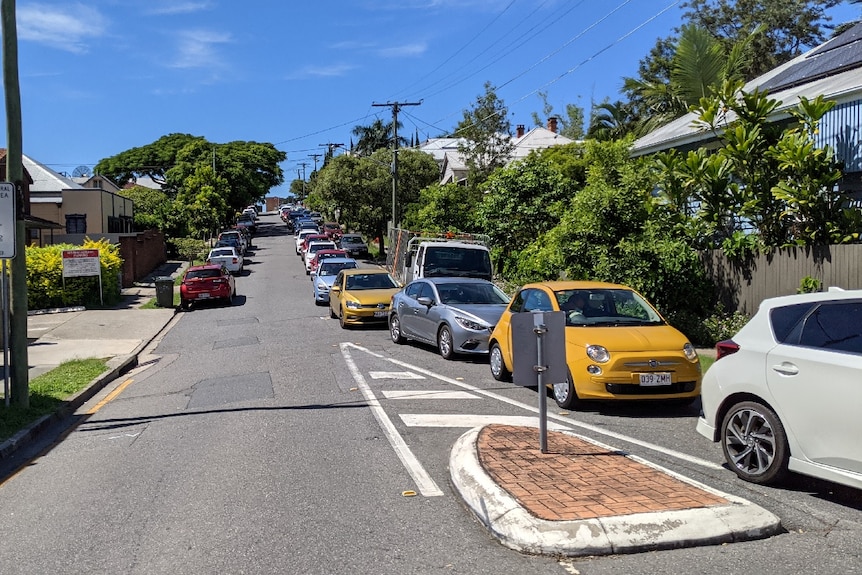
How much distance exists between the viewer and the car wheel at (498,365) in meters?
12.6

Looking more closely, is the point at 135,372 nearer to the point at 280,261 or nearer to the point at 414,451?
the point at 414,451

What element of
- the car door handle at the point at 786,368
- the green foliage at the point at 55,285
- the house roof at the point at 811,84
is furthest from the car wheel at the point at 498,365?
the green foliage at the point at 55,285

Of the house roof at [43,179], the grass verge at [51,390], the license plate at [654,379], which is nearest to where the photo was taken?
the license plate at [654,379]

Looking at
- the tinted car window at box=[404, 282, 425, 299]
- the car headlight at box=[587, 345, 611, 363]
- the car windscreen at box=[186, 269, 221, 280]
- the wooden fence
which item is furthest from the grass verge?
the car windscreen at box=[186, 269, 221, 280]

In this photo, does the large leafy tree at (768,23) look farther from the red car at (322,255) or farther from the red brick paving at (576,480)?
the red brick paving at (576,480)

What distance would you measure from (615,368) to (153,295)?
25.7 m

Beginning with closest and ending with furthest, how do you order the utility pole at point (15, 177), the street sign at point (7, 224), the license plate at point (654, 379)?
the license plate at point (654, 379)
the street sign at point (7, 224)
the utility pole at point (15, 177)

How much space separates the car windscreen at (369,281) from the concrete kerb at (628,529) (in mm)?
16371

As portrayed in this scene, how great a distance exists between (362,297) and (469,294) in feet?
17.6

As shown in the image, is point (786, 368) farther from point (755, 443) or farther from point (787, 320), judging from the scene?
point (755, 443)

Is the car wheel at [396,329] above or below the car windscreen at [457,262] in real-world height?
below

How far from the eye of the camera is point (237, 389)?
1278cm

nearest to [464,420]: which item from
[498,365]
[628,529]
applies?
[498,365]

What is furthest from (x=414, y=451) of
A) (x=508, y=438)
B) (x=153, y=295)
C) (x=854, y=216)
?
(x=153, y=295)
